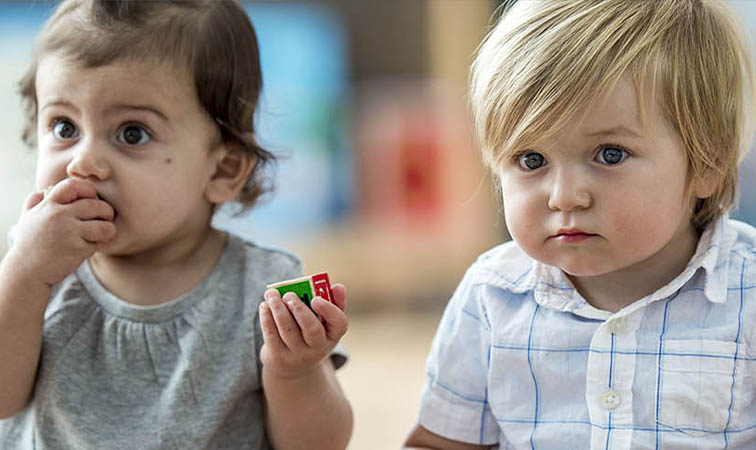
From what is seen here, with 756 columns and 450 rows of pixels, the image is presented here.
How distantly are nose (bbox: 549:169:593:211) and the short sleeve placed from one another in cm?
21

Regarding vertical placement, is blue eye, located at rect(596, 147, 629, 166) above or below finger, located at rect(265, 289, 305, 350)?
above

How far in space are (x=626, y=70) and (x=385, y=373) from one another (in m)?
1.69

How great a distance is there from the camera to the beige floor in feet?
6.60

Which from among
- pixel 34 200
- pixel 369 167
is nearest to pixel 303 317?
pixel 34 200

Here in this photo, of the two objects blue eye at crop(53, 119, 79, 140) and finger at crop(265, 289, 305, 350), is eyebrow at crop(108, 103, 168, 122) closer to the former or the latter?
blue eye at crop(53, 119, 79, 140)

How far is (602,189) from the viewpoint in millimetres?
905

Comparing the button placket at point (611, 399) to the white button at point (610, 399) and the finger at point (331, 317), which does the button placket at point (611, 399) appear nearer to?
the white button at point (610, 399)

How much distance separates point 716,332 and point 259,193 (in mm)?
582

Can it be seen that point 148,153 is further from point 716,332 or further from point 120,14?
point 716,332

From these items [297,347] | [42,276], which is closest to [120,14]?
[42,276]

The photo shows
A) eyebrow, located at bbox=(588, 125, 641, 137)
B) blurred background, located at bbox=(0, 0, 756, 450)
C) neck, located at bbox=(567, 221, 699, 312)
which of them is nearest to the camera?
eyebrow, located at bbox=(588, 125, 641, 137)

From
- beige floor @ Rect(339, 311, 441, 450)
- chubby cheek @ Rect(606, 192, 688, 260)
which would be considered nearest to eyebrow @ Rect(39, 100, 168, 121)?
chubby cheek @ Rect(606, 192, 688, 260)

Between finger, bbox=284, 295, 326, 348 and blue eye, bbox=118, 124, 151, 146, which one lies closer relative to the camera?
finger, bbox=284, 295, 326, 348

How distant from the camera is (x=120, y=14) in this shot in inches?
A: 41.9
